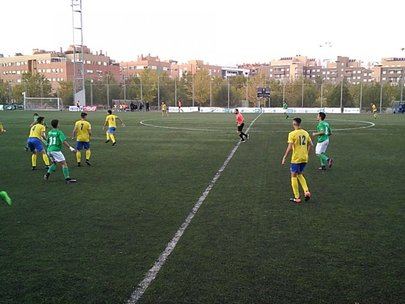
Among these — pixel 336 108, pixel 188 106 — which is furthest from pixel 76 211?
pixel 188 106

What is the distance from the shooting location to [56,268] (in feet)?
20.2

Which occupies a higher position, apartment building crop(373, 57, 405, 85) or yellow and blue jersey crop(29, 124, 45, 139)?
apartment building crop(373, 57, 405, 85)

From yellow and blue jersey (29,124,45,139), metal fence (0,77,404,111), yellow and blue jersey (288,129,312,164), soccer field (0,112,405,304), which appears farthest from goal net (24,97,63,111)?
yellow and blue jersey (288,129,312,164)

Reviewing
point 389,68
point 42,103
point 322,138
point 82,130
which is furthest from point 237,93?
point 389,68

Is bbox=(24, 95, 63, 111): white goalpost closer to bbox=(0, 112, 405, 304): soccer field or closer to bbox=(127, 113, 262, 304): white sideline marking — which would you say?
bbox=(0, 112, 405, 304): soccer field

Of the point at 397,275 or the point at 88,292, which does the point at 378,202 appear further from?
the point at 88,292

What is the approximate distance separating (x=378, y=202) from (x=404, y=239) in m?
2.60

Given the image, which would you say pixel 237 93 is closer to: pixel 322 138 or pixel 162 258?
pixel 322 138

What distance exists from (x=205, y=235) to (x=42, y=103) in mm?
71305

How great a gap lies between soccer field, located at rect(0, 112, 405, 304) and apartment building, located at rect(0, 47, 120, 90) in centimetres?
12032

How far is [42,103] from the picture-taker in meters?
72.4

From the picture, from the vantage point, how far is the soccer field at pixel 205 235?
5.49m

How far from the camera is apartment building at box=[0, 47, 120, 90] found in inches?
5108

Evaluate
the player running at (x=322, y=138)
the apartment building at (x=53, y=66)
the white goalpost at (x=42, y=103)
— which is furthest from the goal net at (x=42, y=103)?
the player running at (x=322, y=138)
